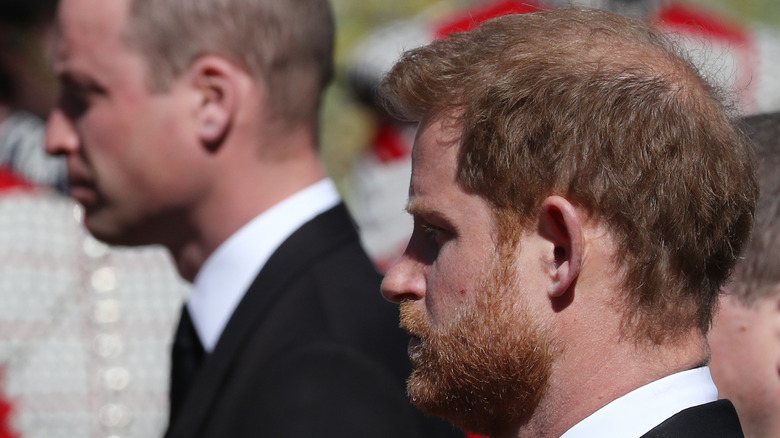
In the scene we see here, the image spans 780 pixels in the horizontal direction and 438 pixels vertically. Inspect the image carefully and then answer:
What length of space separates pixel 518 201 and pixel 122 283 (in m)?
2.05

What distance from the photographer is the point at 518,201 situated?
1312 mm

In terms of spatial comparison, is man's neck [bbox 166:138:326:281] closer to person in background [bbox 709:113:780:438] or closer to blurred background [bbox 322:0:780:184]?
person in background [bbox 709:113:780:438]

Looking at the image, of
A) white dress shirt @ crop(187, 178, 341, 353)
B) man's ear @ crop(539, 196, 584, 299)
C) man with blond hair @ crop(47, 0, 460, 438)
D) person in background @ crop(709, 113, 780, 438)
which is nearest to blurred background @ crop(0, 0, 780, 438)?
man with blond hair @ crop(47, 0, 460, 438)

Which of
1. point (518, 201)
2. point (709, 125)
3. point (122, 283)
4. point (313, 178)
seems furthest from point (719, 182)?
point (122, 283)

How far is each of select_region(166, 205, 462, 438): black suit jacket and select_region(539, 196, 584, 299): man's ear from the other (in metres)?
0.70

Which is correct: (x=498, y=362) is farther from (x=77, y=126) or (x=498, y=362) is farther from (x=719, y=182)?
(x=77, y=126)

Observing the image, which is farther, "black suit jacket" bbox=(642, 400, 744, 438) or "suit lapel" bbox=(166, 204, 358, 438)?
"suit lapel" bbox=(166, 204, 358, 438)

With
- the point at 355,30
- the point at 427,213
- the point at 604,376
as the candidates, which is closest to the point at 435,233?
the point at 427,213

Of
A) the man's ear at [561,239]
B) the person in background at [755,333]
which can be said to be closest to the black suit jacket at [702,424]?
the man's ear at [561,239]

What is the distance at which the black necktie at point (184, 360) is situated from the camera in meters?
2.38

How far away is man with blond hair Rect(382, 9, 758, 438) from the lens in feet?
4.17

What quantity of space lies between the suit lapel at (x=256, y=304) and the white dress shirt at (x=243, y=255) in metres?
0.05

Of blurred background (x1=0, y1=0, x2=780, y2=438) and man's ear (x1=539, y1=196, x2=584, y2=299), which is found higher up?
man's ear (x1=539, y1=196, x2=584, y2=299)

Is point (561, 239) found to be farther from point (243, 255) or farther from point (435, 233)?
point (243, 255)
